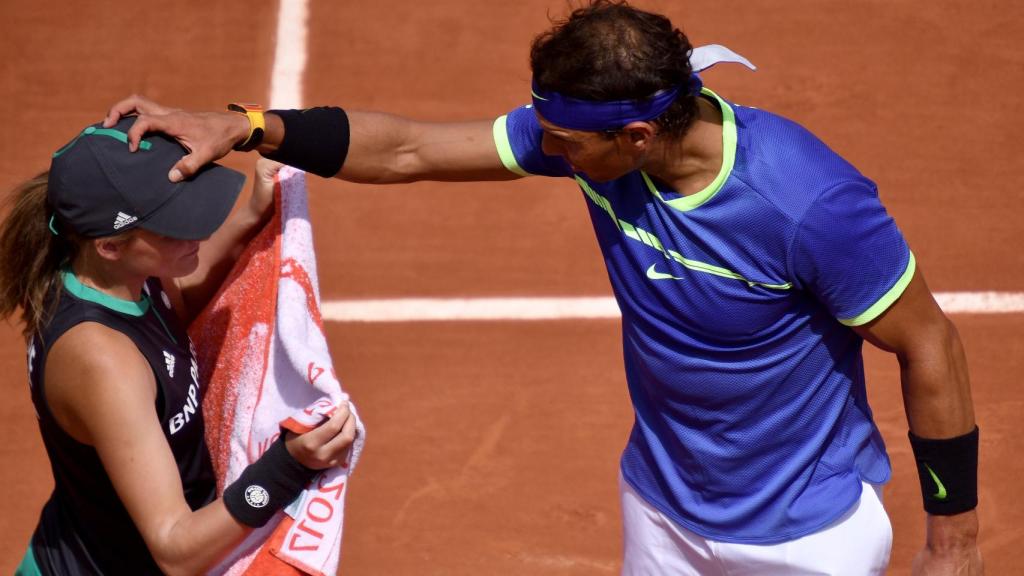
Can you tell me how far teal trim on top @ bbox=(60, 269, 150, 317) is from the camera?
125 inches

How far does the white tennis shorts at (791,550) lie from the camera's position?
3.36 meters

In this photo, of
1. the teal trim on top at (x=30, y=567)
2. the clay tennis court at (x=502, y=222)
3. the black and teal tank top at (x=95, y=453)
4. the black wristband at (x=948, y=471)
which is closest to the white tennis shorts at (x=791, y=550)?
the black wristband at (x=948, y=471)

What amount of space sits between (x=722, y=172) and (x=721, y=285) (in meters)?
0.30

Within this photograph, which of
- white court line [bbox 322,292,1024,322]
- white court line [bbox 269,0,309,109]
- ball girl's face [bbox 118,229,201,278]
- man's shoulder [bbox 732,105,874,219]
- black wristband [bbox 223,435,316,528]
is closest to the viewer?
man's shoulder [bbox 732,105,874,219]

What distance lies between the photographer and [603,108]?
2926 millimetres

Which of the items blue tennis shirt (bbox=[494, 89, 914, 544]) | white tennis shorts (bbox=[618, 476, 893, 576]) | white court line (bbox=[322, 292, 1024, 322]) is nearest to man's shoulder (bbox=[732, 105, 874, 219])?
blue tennis shirt (bbox=[494, 89, 914, 544])

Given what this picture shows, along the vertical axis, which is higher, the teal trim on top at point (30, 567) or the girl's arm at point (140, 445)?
the girl's arm at point (140, 445)

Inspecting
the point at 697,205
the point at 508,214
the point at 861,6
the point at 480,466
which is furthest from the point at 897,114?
the point at 697,205

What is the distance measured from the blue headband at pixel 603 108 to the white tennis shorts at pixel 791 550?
129 centimetres

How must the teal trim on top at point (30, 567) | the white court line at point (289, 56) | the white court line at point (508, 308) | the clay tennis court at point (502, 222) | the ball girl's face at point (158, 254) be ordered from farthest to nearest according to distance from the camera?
the white court line at point (289, 56) → the white court line at point (508, 308) → the clay tennis court at point (502, 222) → the teal trim on top at point (30, 567) → the ball girl's face at point (158, 254)

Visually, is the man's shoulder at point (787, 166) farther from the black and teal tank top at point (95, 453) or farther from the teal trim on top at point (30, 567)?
the teal trim on top at point (30, 567)

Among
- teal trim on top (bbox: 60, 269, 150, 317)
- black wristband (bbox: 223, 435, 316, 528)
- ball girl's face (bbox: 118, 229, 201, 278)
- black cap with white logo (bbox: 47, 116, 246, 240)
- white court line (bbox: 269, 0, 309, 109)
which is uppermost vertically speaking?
black cap with white logo (bbox: 47, 116, 246, 240)

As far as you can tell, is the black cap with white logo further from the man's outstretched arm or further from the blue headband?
the blue headband

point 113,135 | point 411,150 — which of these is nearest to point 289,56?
point 411,150
